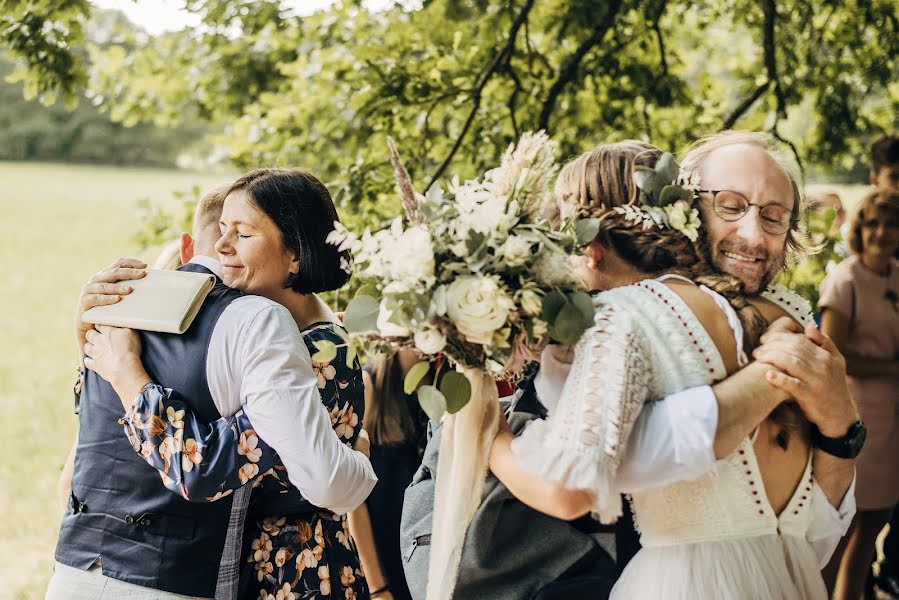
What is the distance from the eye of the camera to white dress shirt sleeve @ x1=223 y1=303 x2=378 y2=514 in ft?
6.17

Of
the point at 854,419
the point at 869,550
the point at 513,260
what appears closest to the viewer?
the point at 513,260

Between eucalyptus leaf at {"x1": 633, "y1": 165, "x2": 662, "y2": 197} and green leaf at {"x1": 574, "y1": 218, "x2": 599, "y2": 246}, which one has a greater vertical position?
eucalyptus leaf at {"x1": 633, "y1": 165, "x2": 662, "y2": 197}

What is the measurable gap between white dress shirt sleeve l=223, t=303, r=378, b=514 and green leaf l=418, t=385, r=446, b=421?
0.29 metres

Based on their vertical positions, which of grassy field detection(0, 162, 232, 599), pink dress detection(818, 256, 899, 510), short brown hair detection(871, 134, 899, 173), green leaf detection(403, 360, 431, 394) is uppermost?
green leaf detection(403, 360, 431, 394)

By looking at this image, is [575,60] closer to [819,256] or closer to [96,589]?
[819,256]

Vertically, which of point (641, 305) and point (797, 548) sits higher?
point (641, 305)

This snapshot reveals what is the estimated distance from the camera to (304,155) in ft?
18.4

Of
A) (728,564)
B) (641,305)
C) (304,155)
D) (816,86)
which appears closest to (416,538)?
(728,564)

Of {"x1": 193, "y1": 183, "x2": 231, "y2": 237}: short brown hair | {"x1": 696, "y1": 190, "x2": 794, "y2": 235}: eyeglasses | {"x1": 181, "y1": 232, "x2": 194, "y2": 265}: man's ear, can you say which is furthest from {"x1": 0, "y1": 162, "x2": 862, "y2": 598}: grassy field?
{"x1": 696, "y1": 190, "x2": 794, "y2": 235}: eyeglasses

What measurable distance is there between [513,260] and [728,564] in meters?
0.86

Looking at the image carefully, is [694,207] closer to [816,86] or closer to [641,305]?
[641,305]

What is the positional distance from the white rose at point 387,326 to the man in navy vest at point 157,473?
0.26 meters

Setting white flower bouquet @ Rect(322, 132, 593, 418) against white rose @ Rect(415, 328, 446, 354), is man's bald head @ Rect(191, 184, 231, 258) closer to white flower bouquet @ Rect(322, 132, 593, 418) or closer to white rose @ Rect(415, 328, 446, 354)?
white flower bouquet @ Rect(322, 132, 593, 418)

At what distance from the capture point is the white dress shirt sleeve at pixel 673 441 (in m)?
1.71
